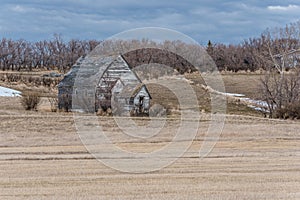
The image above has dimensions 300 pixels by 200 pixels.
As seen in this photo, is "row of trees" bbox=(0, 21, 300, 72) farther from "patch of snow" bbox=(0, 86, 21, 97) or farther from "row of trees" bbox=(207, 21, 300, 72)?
"patch of snow" bbox=(0, 86, 21, 97)

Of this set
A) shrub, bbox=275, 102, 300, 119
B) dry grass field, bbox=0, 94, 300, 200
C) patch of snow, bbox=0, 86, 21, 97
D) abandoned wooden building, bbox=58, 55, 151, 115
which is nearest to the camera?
dry grass field, bbox=0, 94, 300, 200

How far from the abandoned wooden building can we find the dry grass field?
659cm

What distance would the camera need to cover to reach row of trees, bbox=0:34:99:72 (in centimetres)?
9400

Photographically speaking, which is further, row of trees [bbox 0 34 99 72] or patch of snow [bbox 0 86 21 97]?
row of trees [bbox 0 34 99 72]

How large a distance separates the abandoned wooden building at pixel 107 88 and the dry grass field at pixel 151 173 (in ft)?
21.6

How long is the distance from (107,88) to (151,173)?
19109 millimetres

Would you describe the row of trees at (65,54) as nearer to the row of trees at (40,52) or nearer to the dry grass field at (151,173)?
the row of trees at (40,52)

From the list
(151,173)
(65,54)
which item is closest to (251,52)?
(65,54)

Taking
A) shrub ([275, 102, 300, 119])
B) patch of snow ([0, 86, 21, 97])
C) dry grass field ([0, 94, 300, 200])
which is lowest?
dry grass field ([0, 94, 300, 200])

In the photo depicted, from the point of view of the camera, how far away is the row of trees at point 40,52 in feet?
308

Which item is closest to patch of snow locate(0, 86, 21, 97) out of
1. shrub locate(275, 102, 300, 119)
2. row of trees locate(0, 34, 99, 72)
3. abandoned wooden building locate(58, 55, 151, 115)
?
abandoned wooden building locate(58, 55, 151, 115)

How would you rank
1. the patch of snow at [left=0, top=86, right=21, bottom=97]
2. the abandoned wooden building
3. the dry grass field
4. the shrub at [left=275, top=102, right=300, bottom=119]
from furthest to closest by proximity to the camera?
the patch of snow at [left=0, top=86, right=21, bottom=97] < the shrub at [left=275, top=102, right=300, bottom=119] < the abandoned wooden building < the dry grass field

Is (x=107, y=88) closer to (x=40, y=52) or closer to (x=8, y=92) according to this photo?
(x=8, y=92)

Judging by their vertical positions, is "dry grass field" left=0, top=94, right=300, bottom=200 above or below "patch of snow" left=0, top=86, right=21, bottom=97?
below
